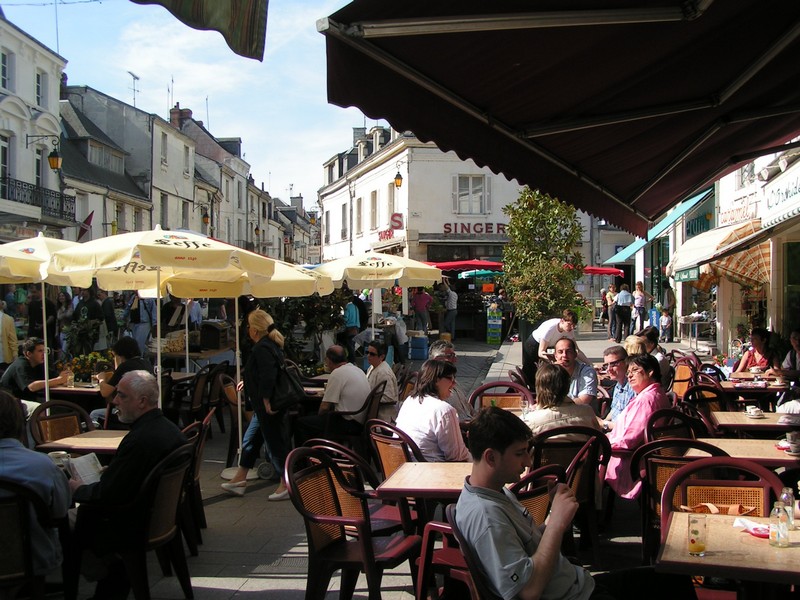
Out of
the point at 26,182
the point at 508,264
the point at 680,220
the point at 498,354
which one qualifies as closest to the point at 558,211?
the point at 508,264

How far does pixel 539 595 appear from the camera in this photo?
2.68 meters

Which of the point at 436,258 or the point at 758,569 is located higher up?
the point at 436,258

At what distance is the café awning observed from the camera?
274 centimetres

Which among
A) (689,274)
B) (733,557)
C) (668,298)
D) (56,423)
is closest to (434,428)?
(733,557)

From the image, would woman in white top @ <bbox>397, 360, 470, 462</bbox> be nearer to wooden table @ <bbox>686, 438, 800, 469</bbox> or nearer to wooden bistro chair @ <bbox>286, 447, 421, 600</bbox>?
wooden bistro chair @ <bbox>286, 447, 421, 600</bbox>

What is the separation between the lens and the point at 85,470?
14.5ft

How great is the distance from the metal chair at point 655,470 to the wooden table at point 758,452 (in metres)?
0.39

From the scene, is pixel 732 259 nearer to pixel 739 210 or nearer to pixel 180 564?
pixel 739 210

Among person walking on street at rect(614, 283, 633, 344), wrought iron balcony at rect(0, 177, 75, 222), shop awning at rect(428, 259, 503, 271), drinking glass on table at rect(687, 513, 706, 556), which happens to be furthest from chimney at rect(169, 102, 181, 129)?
drinking glass on table at rect(687, 513, 706, 556)

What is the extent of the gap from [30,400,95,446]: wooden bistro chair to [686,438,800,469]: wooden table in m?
4.61

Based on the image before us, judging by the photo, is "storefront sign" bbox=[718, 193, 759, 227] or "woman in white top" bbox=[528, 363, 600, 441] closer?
"woman in white top" bbox=[528, 363, 600, 441]

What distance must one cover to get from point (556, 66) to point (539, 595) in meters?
2.22

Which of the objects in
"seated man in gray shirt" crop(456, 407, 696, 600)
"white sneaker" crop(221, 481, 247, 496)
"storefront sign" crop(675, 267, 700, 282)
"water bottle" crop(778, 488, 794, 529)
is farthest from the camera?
"storefront sign" crop(675, 267, 700, 282)

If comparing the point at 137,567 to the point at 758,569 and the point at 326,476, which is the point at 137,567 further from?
the point at 758,569
